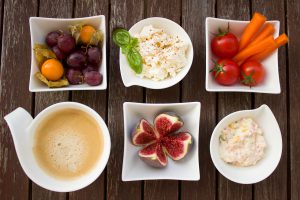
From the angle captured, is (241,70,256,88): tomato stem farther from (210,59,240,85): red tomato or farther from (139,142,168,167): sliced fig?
(139,142,168,167): sliced fig

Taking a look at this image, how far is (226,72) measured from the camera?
1416 mm

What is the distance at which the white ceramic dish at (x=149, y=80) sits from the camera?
4.63 ft

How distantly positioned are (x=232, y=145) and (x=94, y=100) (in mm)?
536

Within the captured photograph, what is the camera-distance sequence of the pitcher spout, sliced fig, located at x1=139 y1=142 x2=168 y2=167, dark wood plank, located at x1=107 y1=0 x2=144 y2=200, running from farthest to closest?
dark wood plank, located at x1=107 y1=0 x2=144 y2=200
sliced fig, located at x1=139 y1=142 x2=168 y2=167
the pitcher spout

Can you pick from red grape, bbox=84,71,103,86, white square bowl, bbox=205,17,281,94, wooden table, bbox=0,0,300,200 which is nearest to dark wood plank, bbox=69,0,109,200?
Answer: wooden table, bbox=0,0,300,200

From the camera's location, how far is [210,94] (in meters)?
1.51

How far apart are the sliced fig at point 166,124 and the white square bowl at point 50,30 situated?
23cm

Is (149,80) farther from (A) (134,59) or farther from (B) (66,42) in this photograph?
(B) (66,42)

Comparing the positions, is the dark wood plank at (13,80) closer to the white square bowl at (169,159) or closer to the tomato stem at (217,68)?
the white square bowl at (169,159)

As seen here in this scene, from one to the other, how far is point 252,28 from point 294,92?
0.31m

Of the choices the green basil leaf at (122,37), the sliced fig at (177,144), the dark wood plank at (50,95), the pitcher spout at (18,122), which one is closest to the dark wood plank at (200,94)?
the sliced fig at (177,144)

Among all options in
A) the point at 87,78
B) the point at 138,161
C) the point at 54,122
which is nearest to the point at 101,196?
the point at 138,161

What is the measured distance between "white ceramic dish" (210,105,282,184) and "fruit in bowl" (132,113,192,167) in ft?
0.36

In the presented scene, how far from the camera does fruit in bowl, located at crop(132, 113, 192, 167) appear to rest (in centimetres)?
138
